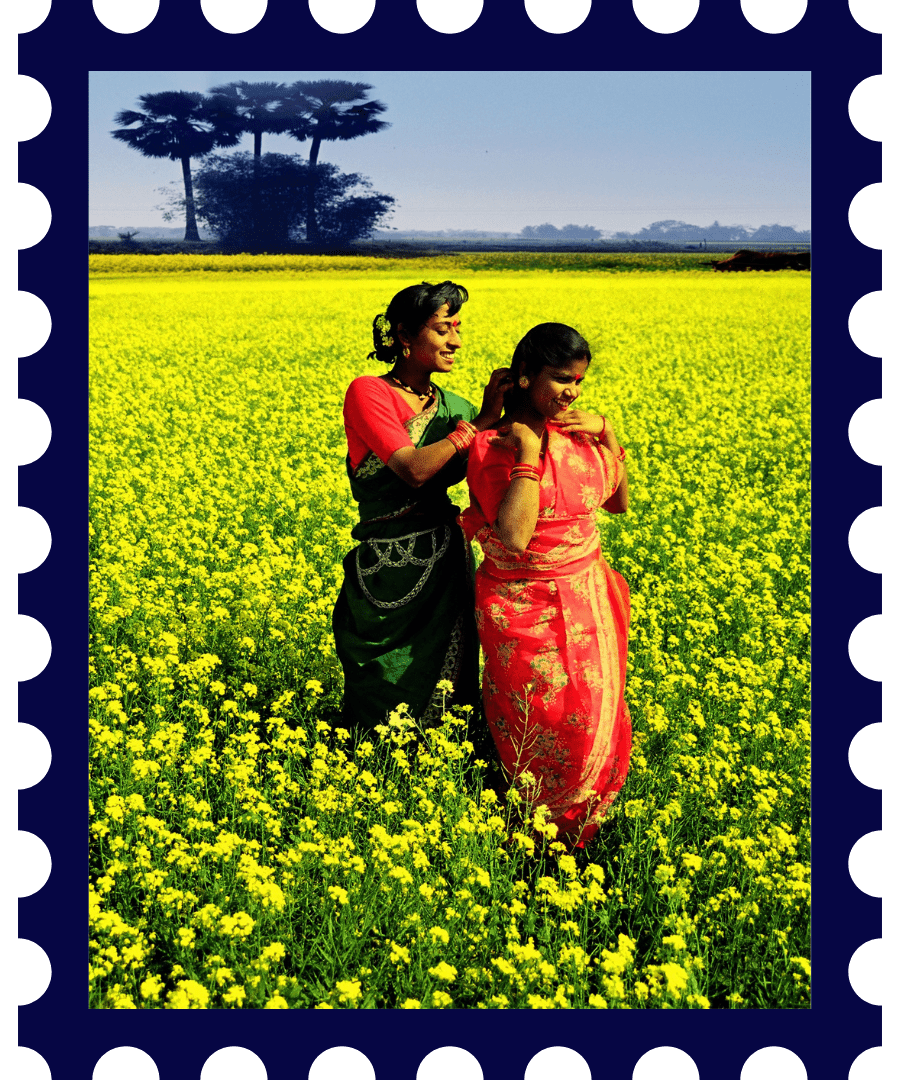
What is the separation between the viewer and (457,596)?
3293 mm

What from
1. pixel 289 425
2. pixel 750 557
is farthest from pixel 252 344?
pixel 750 557

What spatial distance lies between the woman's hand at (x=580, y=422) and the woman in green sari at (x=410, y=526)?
21 centimetres

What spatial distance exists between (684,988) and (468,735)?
4.61ft

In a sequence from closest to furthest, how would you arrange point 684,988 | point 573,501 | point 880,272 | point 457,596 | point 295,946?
point 880,272 < point 684,988 < point 295,946 < point 573,501 < point 457,596

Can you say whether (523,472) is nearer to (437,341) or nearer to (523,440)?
(523,440)

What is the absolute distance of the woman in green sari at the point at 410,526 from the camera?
2.91m

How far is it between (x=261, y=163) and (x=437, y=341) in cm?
1388

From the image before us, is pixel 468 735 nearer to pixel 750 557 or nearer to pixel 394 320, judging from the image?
pixel 394 320

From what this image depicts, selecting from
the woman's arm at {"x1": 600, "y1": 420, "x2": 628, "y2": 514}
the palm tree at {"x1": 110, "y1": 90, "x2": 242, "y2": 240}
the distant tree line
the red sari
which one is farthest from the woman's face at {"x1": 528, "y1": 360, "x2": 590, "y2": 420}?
the palm tree at {"x1": 110, "y1": 90, "x2": 242, "y2": 240}

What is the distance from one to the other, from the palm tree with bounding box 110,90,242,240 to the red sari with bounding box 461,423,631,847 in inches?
330

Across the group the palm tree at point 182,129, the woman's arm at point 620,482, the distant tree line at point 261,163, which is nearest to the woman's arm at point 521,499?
the woman's arm at point 620,482

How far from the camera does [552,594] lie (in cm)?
288

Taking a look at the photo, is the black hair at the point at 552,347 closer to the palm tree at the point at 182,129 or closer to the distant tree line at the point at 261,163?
the distant tree line at the point at 261,163

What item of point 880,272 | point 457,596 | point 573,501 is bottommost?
point 457,596
